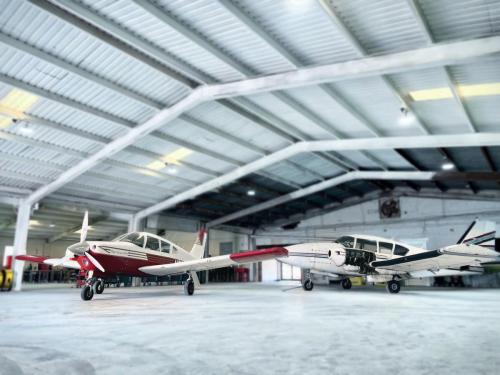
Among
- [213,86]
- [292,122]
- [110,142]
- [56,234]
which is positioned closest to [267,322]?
[213,86]

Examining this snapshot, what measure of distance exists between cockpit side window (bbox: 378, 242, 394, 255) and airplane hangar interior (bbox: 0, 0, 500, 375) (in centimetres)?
5

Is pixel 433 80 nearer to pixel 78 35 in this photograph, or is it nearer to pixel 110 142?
pixel 78 35

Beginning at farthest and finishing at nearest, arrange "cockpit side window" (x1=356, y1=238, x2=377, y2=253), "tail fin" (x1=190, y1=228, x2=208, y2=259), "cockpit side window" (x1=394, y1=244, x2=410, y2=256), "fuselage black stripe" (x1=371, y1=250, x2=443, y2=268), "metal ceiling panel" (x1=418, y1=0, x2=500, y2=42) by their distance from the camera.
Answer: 1. "tail fin" (x1=190, y1=228, x2=208, y2=259)
2. "cockpit side window" (x1=394, y1=244, x2=410, y2=256)
3. "cockpit side window" (x1=356, y1=238, x2=377, y2=253)
4. "fuselage black stripe" (x1=371, y1=250, x2=443, y2=268)
5. "metal ceiling panel" (x1=418, y1=0, x2=500, y2=42)

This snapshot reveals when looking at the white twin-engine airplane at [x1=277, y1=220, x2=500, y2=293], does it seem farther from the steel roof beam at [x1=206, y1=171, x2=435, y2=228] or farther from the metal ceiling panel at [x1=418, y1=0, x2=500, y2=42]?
the metal ceiling panel at [x1=418, y1=0, x2=500, y2=42]

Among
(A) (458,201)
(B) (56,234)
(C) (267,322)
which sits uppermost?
(A) (458,201)

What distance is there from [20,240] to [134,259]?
7.87m

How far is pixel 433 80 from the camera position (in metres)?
9.08

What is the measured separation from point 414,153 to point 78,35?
14.7 m

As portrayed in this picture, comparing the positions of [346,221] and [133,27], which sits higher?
[133,27]

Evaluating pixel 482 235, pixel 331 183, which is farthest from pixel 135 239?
pixel 482 235

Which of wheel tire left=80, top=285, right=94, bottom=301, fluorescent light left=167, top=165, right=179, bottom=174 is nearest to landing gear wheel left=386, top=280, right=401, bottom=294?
fluorescent light left=167, top=165, right=179, bottom=174

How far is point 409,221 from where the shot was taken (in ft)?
80.1

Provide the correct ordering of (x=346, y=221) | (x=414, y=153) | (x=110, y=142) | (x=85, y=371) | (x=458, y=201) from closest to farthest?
(x=85, y=371) → (x=110, y=142) → (x=414, y=153) → (x=458, y=201) → (x=346, y=221)

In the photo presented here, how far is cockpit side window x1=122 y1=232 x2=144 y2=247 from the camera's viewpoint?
11.4m
